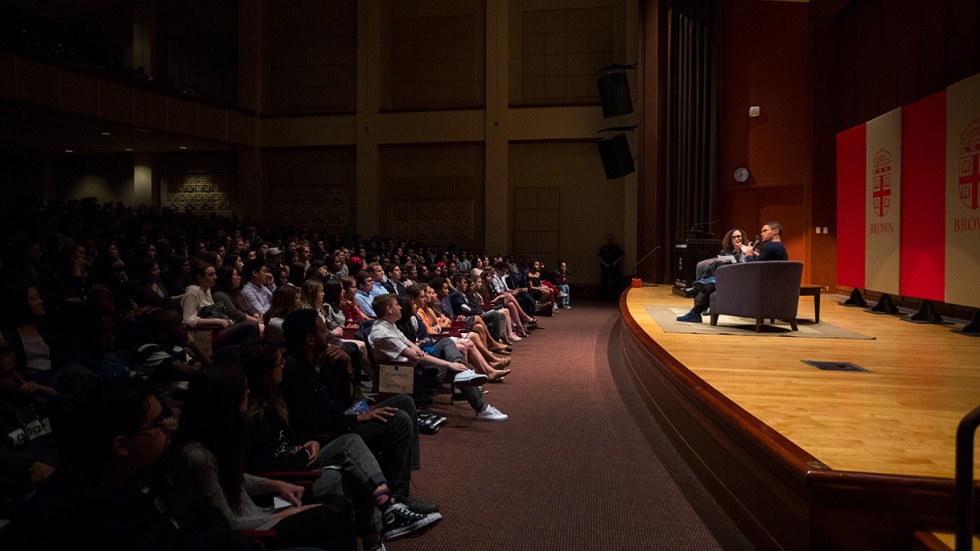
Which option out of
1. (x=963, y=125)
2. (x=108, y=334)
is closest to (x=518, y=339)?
(x=963, y=125)

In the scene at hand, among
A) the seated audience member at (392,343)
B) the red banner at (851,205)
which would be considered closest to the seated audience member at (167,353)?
the seated audience member at (392,343)

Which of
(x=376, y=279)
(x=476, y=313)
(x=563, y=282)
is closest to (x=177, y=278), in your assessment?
(x=376, y=279)

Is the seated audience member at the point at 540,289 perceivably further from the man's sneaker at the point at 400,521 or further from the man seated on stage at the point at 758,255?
the man's sneaker at the point at 400,521

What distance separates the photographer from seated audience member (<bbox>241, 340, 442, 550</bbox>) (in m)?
2.00

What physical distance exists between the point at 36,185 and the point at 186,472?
15669mm

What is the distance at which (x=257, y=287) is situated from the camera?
526 centimetres

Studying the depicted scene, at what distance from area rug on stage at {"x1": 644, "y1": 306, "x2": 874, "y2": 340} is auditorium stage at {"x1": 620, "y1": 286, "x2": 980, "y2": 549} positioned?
194 mm

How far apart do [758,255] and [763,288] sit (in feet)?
2.18

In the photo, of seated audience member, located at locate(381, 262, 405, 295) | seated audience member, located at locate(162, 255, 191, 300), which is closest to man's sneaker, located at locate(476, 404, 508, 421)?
seated audience member, located at locate(162, 255, 191, 300)

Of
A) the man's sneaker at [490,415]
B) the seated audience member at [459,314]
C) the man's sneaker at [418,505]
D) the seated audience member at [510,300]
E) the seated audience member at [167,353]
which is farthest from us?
the seated audience member at [510,300]

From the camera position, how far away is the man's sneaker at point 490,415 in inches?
152

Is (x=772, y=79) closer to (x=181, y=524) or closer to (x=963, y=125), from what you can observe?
(x=963, y=125)

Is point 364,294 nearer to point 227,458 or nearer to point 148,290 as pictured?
point 148,290

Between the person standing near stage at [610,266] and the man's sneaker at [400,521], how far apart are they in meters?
10.4
